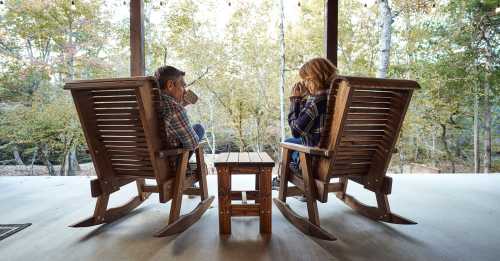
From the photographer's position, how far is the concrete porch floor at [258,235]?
1.45 meters

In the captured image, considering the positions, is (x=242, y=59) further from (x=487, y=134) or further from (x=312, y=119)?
(x=487, y=134)

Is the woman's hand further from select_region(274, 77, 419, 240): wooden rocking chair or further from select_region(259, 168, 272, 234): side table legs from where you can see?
select_region(259, 168, 272, 234): side table legs

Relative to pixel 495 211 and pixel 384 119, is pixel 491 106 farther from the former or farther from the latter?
pixel 384 119

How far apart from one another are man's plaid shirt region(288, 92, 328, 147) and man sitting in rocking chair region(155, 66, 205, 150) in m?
0.76

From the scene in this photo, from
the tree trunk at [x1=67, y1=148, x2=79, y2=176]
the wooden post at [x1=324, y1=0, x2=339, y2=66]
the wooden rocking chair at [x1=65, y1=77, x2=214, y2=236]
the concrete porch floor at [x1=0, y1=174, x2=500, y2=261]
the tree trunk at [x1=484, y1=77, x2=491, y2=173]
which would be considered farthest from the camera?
the tree trunk at [x1=67, y1=148, x2=79, y2=176]

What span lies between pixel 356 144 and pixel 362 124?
0.48ft

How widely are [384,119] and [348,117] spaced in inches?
11.1

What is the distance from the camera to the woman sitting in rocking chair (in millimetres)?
1768

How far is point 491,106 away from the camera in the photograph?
5.52 m

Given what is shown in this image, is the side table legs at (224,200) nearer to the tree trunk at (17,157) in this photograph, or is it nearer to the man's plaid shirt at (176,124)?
the man's plaid shirt at (176,124)

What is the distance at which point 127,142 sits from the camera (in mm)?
1749

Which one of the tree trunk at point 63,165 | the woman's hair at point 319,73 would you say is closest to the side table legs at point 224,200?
the woman's hair at point 319,73

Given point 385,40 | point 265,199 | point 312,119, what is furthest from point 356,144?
point 385,40

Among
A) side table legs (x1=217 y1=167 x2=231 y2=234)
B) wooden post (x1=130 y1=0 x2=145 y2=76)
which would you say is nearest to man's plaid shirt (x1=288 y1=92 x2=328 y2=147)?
side table legs (x1=217 y1=167 x2=231 y2=234)
